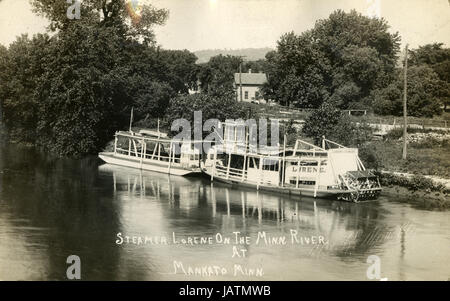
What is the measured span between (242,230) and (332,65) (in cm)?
3920

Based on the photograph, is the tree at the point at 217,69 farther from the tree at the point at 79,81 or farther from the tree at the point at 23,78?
the tree at the point at 23,78

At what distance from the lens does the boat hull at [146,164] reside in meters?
39.4

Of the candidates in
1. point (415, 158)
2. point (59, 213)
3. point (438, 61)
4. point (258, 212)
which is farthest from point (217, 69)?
point (59, 213)

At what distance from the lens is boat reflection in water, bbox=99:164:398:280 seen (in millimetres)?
20078

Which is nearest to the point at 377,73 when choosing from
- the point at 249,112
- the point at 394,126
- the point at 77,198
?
the point at 394,126

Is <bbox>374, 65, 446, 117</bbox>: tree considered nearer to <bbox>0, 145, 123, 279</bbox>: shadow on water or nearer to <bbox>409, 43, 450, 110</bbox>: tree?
<bbox>409, 43, 450, 110</bbox>: tree

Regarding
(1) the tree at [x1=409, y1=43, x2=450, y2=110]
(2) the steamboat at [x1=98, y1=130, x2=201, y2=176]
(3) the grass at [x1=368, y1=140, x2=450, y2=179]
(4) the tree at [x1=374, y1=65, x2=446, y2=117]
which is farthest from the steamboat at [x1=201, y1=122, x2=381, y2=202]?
(1) the tree at [x1=409, y1=43, x2=450, y2=110]

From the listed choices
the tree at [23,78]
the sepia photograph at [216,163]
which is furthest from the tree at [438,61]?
the tree at [23,78]

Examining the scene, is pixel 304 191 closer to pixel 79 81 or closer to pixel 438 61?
pixel 79 81

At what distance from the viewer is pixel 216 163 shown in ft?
126

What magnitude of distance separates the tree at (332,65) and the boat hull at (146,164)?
1967cm

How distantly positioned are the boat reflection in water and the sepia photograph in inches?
4.2

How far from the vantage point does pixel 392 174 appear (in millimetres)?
34438
